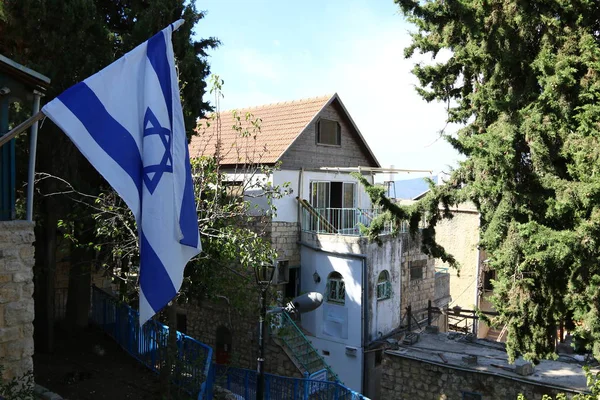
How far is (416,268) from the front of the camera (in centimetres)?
1989

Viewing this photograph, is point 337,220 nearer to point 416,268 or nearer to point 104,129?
point 416,268

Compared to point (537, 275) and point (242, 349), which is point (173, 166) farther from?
point (242, 349)

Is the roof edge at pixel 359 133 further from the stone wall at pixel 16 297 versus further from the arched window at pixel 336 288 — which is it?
the stone wall at pixel 16 297

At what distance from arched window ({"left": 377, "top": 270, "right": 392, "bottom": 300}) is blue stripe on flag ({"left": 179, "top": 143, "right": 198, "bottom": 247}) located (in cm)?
1276

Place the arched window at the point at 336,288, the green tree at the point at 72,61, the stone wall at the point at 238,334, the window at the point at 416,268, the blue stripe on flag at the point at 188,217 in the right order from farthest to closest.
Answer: the window at the point at 416,268, the arched window at the point at 336,288, the stone wall at the point at 238,334, the green tree at the point at 72,61, the blue stripe on flag at the point at 188,217

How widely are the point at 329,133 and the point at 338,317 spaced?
23.5ft

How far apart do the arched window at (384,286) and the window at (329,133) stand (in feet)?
18.2

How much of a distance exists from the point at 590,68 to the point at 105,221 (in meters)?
9.59

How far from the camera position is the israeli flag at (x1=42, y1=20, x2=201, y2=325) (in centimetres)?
487

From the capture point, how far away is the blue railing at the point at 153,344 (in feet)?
33.8

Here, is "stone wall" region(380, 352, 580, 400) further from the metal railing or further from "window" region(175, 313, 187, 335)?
"window" region(175, 313, 187, 335)

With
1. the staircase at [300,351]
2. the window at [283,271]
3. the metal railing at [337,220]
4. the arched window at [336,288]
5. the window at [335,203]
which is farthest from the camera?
Result: the window at [335,203]

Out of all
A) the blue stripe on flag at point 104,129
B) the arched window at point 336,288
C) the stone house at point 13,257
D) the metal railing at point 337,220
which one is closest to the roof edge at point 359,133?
the metal railing at point 337,220

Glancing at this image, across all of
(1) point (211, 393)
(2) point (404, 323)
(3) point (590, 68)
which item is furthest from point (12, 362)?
(2) point (404, 323)
